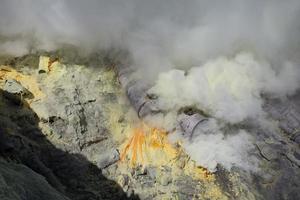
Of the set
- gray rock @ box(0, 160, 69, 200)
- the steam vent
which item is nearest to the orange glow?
the steam vent

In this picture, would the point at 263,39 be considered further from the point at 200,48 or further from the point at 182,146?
the point at 182,146

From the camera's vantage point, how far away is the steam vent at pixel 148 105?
35.2 meters

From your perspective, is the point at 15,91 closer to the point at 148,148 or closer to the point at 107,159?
the point at 107,159

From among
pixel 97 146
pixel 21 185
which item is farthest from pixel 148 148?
pixel 21 185

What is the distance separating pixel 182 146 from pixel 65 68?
10.5 meters

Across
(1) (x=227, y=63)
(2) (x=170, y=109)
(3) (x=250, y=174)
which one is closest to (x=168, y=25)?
(1) (x=227, y=63)

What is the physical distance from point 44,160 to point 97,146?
4.30m

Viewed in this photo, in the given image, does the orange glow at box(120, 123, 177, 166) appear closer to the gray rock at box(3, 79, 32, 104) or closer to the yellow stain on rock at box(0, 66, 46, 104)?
the yellow stain on rock at box(0, 66, 46, 104)

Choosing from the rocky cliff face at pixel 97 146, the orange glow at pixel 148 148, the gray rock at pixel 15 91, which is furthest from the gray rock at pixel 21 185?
the orange glow at pixel 148 148

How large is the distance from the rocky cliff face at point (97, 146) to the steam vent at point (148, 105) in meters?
0.07

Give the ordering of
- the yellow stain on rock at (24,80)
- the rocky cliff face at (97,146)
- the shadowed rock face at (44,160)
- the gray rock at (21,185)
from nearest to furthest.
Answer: the gray rock at (21,185), the shadowed rock face at (44,160), the rocky cliff face at (97,146), the yellow stain on rock at (24,80)

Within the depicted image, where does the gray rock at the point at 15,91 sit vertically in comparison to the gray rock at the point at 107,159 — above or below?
above

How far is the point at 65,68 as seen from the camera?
40750mm

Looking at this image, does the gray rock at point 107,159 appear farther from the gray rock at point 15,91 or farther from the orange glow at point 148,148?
the gray rock at point 15,91
